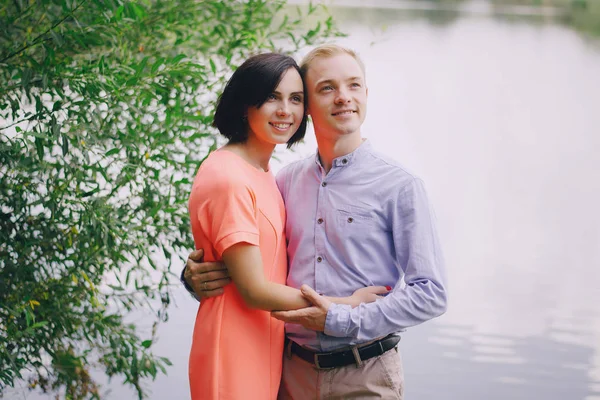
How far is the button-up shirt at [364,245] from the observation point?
6.41 ft

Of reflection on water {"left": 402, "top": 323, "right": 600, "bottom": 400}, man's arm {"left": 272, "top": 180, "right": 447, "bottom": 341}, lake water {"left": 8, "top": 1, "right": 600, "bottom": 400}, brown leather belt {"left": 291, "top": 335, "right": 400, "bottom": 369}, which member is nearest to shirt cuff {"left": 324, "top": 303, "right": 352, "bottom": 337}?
man's arm {"left": 272, "top": 180, "right": 447, "bottom": 341}

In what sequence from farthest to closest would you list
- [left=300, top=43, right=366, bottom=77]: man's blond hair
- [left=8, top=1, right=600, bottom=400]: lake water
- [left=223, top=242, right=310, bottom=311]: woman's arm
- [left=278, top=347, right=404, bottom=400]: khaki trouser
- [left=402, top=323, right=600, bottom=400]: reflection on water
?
[left=8, top=1, right=600, bottom=400]: lake water < [left=402, top=323, right=600, bottom=400]: reflection on water < [left=300, top=43, right=366, bottom=77]: man's blond hair < [left=278, top=347, right=404, bottom=400]: khaki trouser < [left=223, top=242, right=310, bottom=311]: woman's arm

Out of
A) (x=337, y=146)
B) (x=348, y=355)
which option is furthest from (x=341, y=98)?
(x=348, y=355)

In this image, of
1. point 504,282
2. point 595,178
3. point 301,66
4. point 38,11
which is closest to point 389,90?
point 595,178

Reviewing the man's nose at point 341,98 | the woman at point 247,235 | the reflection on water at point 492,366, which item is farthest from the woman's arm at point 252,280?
the reflection on water at point 492,366

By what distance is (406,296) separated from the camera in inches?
77.0

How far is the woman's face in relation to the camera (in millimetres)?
2037

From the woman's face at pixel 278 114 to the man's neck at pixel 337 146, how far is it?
13cm

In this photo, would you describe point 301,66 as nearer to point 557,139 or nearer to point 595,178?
point 595,178

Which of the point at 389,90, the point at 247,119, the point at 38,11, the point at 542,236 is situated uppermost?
the point at 38,11

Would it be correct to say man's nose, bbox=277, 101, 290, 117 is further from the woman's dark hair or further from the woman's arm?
the woman's arm

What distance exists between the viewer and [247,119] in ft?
6.84

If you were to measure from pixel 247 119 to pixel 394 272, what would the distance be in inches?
21.5

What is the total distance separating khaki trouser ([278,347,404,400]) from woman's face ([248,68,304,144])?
58cm
